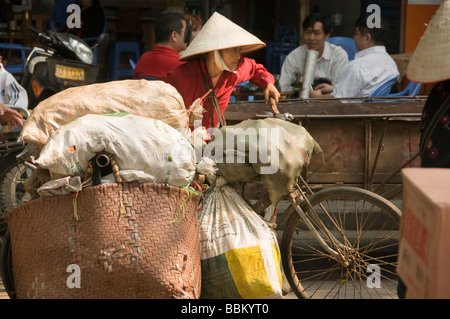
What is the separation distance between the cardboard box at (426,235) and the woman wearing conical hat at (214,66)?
1822 mm

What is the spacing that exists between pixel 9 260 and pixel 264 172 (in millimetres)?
1544

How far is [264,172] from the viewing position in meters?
4.02

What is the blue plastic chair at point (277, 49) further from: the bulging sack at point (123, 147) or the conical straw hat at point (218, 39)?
the bulging sack at point (123, 147)

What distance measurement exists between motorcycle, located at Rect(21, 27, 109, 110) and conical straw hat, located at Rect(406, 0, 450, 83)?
3.56m

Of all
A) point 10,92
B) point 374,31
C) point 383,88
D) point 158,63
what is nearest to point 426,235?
point 158,63

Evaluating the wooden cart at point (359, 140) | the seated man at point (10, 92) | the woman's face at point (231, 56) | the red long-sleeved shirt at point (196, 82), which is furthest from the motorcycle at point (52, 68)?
the woman's face at point (231, 56)

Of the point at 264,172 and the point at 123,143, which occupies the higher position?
the point at 123,143

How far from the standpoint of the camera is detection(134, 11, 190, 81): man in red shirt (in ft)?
19.5

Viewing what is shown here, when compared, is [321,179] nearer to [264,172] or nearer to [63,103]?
[264,172]

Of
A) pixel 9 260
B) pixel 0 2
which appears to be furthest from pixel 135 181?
pixel 0 2

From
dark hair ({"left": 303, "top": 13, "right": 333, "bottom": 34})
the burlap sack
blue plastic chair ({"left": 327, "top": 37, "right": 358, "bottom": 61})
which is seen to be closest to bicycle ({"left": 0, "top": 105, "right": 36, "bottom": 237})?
the burlap sack

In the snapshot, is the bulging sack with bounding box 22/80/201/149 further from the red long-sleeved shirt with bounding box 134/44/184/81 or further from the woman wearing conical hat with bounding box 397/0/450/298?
the red long-sleeved shirt with bounding box 134/44/184/81

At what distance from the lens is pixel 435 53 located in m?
3.32

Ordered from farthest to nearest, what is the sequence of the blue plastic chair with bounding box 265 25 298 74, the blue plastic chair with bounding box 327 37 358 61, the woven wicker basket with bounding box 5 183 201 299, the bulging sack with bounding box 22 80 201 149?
the blue plastic chair with bounding box 265 25 298 74 < the blue plastic chair with bounding box 327 37 358 61 < the bulging sack with bounding box 22 80 201 149 < the woven wicker basket with bounding box 5 183 201 299
